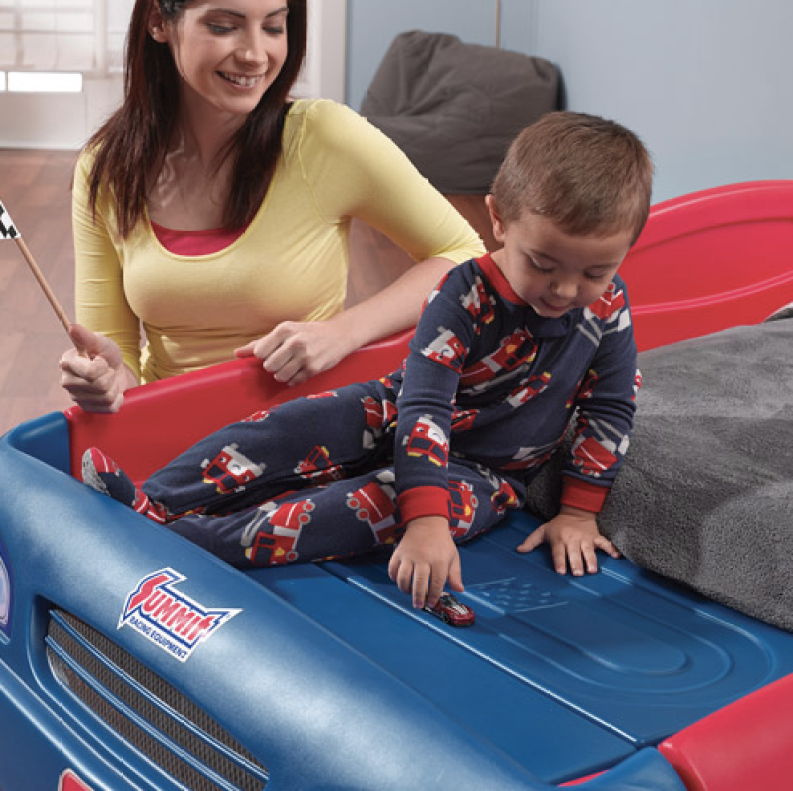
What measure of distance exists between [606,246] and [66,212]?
2742mm

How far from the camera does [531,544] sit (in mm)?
1054

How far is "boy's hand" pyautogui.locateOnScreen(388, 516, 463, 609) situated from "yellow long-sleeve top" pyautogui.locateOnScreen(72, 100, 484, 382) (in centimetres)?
39

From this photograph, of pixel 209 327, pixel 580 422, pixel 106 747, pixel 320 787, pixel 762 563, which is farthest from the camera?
pixel 209 327

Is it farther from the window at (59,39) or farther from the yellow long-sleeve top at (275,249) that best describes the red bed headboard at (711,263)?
the window at (59,39)

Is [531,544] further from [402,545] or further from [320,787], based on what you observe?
[320,787]

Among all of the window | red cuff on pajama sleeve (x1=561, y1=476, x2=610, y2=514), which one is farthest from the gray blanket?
the window

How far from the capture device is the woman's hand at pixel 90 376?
0.98 metres

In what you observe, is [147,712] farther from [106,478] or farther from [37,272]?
[37,272]

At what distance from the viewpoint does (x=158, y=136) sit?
1.15 metres

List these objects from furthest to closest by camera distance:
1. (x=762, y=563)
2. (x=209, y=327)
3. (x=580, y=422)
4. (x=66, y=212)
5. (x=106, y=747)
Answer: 1. (x=66, y=212)
2. (x=209, y=327)
3. (x=580, y=422)
4. (x=762, y=563)
5. (x=106, y=747)

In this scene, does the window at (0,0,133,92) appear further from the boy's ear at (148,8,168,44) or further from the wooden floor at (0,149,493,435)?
the boy's ear at (148,8,168,44)

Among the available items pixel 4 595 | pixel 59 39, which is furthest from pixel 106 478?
pixel 59 39

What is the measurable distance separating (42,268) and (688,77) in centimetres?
157

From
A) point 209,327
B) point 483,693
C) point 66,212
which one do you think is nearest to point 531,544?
point 483,693
